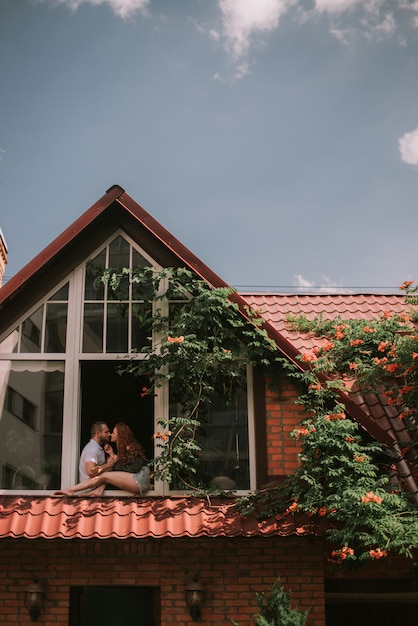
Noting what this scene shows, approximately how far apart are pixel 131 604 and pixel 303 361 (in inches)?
164

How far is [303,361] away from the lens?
9.02 meters

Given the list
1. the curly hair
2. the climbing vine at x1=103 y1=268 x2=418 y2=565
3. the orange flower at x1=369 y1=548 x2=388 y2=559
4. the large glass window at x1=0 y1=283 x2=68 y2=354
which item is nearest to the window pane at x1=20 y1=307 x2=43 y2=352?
the large glass window at x1=0 y1=283 x2=68 y2=354

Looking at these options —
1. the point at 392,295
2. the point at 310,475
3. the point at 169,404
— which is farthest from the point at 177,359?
the point at 392,295

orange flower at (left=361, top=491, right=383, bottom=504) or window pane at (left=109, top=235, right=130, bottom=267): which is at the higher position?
window pane at (left=109, top=235, right=130, bottom=267)

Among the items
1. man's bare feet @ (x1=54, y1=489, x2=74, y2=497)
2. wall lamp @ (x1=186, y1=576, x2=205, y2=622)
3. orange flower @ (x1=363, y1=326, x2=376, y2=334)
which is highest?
orange flower @ (x1=363, y1=326, x2=376, y2=334)

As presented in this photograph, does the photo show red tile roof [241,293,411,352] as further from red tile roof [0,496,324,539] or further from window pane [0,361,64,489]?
window pane [0,361,64,489]

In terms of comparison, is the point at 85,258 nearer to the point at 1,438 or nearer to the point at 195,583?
the point at 1,438

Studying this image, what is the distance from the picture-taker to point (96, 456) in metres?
9.16

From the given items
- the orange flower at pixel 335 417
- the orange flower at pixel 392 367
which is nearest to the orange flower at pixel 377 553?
the orange flower at pixel 335 417

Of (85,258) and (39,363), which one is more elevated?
(85,258)

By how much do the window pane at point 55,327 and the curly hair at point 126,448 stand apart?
136cm

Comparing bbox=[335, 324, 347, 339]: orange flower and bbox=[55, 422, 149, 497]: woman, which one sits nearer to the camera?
bbox=[55, 422, 149, 497]: woman

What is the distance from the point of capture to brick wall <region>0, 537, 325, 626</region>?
8383 mm

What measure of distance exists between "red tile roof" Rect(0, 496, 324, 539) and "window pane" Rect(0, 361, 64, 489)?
1.27ft
